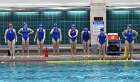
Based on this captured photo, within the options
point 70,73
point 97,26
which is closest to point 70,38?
point 97,26

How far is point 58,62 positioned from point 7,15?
7.93 meters

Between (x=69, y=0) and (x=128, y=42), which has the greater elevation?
(x=69, y=0)

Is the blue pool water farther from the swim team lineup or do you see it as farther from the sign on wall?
the sign on wall

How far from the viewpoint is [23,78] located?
543 inches

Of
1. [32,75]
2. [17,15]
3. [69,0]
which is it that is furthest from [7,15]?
[32,75]

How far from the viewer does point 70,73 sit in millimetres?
15195

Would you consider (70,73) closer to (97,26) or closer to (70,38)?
(70,38)

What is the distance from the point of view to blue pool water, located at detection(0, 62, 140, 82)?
13.5 metres

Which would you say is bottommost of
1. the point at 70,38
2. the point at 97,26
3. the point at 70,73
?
the point at 70,73

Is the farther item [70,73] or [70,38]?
[70,38]

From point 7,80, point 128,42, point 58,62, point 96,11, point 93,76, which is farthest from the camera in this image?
point 96,11

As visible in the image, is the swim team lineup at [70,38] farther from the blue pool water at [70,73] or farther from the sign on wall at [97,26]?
the blue pool water at [70,73]

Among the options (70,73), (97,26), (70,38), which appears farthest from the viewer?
(97,26)

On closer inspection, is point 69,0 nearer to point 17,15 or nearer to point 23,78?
point 17,15
